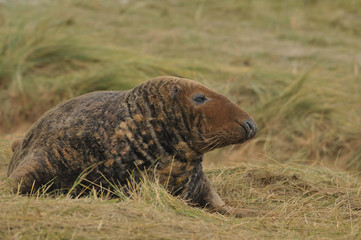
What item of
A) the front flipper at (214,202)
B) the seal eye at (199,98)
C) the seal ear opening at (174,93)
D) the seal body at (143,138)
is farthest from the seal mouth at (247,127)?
the front flipper at (214,202)

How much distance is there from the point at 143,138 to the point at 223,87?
4.37m

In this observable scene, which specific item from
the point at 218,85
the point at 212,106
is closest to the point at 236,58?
the point at 218,85

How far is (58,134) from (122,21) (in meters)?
7.61

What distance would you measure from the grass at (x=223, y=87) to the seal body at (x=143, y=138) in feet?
1.09

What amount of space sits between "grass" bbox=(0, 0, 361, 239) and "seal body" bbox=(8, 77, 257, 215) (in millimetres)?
332

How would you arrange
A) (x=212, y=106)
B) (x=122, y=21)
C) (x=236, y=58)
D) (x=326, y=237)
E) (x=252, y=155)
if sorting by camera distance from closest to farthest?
1. (x=326, y=237)
2. (x=212, y=106)
3. (x=252, y=155)
4. (x=236, y=58)
5. (x=122, y=21)

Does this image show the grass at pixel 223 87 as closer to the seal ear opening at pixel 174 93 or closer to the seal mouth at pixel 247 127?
the seal mouth at pixel 247 127

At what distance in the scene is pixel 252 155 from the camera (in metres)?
7.72

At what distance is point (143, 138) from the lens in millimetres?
4457

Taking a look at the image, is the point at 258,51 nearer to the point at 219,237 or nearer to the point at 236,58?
the point at 236,58

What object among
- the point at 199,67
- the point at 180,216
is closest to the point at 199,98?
the point at 180,216

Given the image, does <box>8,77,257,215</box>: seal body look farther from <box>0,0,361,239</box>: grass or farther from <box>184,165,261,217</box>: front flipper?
<box>0,0,361,239</box>: grass

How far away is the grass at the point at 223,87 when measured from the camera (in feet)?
11.9

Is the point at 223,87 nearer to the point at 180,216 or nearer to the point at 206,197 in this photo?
the point at 206,197
